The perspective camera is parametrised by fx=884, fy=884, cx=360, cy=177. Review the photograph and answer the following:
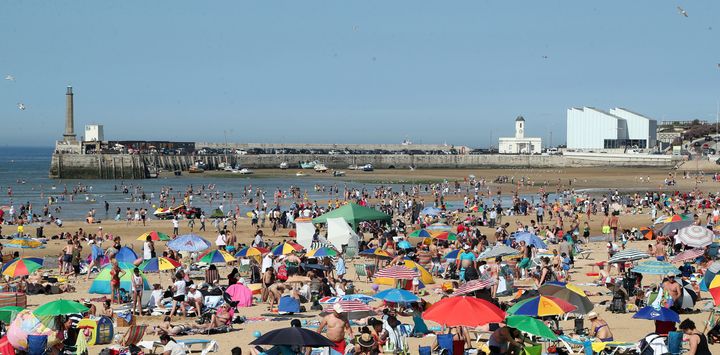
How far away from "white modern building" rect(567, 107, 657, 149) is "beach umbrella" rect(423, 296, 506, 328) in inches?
3931

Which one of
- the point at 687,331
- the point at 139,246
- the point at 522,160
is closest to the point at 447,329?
the point at 687,331

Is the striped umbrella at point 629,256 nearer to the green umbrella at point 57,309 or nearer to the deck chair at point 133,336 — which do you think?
the deck chair at point 133,336

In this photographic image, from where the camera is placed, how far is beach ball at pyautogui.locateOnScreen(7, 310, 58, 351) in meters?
10.5

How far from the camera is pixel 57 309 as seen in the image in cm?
1127

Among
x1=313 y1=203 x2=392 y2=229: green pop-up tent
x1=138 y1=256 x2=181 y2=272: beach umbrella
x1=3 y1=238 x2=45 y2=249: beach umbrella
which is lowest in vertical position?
x1=3 y1=238 x2=45 y2=249: beach umbrella

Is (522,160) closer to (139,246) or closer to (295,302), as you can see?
(139,246)

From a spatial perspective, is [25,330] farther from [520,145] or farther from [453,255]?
[520,145]

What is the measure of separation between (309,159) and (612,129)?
120 ft

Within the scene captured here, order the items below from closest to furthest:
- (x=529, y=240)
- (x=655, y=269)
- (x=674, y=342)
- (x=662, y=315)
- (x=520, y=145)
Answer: (x=674, y=342) → (x=662, y=315) → (x=655, y=269) → (x=529, y=240) → (x=520, y=145)

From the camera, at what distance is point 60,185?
69125mm

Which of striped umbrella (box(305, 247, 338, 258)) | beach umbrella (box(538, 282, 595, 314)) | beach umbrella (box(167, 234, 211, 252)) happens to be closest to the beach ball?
beach umbrella (box(538, 282, 595, 314))

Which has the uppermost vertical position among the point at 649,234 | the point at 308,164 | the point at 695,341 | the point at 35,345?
the point at 695,341

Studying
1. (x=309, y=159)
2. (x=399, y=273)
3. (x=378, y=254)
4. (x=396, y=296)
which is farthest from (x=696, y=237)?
(x=309, y=159)

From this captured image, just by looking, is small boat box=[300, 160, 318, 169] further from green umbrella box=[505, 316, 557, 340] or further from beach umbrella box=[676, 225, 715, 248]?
green umbrella box=[505, 316, 557, 340]
